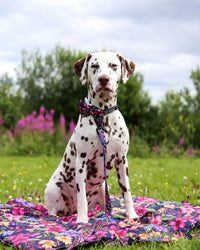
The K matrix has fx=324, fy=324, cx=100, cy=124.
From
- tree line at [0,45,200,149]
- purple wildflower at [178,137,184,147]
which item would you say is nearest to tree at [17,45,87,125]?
tree line at [0,45,200,149]

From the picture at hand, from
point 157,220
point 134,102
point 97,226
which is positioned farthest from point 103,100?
point 134,102

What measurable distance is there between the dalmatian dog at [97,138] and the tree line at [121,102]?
898 centimetres

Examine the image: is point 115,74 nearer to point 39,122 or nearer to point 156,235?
point 156,235

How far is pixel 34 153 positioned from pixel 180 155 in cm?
575

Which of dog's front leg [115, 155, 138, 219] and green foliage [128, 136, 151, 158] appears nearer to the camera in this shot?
dog's front leg [115, 155, 138, 219]

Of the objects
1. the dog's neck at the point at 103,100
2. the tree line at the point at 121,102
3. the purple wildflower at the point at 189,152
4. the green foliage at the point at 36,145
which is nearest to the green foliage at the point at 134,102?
the tree line at the point at 121,102

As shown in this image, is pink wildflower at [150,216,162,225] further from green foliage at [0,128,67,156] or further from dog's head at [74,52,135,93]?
green foliage at [0,128,67,156]

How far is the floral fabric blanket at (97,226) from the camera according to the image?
3450 millimetres

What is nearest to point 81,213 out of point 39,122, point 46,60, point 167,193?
point 167,193

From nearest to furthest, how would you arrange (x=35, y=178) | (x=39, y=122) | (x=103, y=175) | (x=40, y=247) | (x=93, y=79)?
(x=40, y=247)
(x=93, y=79)
(x=103, y=175)
(x=35, y=178)
(x=39, y=122)

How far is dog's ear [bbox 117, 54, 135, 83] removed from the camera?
424 cm

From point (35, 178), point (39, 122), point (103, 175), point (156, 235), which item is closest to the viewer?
point (156, 235)

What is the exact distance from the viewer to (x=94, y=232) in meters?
3.69

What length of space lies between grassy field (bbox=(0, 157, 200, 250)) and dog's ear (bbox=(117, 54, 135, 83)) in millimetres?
2070
